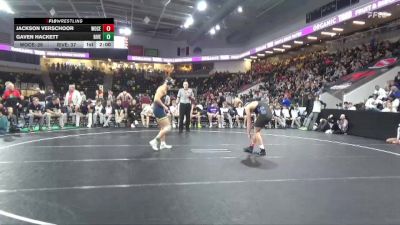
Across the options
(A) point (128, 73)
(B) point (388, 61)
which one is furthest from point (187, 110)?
(A) point (128, 73)

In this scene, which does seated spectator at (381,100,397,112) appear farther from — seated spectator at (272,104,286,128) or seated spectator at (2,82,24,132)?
seated spectator at (2,82,24,132)

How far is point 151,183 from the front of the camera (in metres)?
4.35

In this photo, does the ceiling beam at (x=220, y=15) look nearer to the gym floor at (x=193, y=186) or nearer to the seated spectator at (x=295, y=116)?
the seated spectator at (x=295, y=116)

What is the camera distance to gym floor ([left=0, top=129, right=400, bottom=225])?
3.14 meters

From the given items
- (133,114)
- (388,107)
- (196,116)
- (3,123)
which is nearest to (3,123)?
(3,123)

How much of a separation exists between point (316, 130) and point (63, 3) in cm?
2024

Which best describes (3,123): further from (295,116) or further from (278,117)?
(295,116)

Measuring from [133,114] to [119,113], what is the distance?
21.4 inches

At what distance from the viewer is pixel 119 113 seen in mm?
13305
